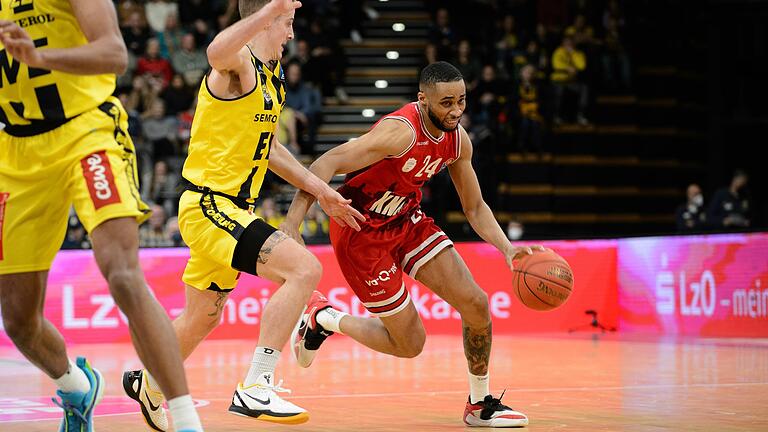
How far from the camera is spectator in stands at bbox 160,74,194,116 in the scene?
16781 millimetres

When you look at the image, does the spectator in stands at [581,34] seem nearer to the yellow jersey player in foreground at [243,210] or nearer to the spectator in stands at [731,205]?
the spectator in stands at [731,205]

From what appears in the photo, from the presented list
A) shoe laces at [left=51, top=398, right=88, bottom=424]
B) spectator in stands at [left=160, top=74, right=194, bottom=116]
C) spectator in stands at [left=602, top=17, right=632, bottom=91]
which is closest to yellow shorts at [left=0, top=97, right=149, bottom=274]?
shoe laces at [left=51, top=398, right=88, bottom=424]

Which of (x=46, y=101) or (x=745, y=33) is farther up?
(x=745, y=33)

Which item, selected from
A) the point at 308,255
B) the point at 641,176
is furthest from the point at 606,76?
the point at 308,255

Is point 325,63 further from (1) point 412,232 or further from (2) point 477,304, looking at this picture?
(2) point 477,304

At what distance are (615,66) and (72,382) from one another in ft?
53.3

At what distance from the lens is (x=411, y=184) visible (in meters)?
A: 6.55

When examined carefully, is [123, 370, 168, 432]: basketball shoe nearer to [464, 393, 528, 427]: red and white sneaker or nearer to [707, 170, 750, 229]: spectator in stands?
[464, 393, 528, 427]: red and white sneaker

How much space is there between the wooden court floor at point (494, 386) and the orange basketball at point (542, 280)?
0.70 m

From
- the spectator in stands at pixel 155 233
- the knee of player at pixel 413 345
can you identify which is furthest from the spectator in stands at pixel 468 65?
the knee of player at pixel 413 345

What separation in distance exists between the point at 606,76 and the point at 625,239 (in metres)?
6.27

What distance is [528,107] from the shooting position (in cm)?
1781

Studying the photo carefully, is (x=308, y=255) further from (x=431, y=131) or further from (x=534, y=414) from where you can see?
(x=534, y=414)

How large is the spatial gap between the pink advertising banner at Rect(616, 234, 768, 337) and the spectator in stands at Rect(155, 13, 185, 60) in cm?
820
